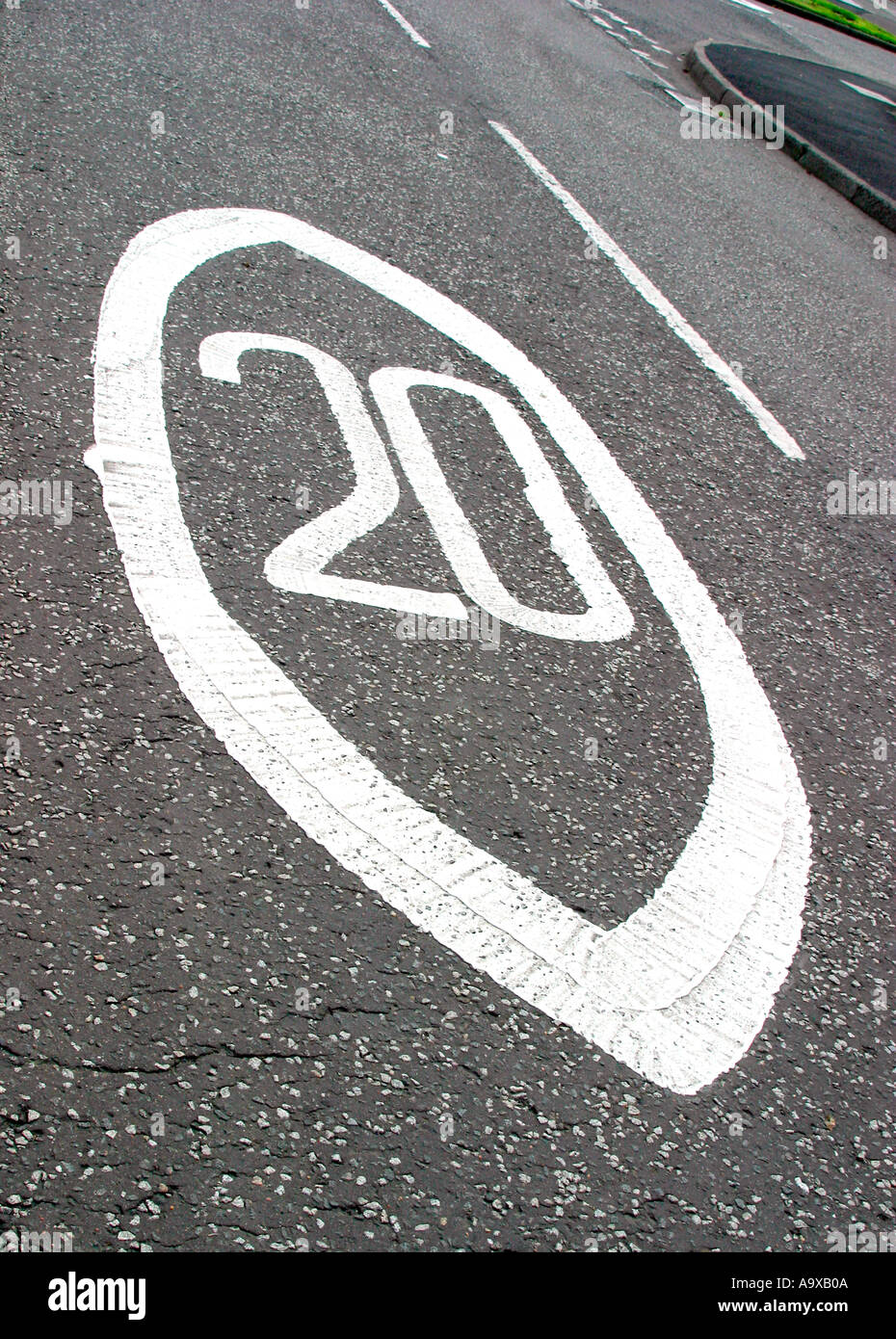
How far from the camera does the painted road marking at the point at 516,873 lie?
2365 mm

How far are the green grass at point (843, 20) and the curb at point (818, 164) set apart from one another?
9.01 m

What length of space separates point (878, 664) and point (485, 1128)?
2.38m

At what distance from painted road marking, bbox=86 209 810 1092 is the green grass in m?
18.8

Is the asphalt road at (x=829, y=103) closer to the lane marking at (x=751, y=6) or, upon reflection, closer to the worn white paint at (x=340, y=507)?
the lane marking at (x=751, y=6)

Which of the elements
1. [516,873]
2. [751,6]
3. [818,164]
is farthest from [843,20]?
[516,873]

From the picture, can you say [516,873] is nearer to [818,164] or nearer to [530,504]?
[530,504]

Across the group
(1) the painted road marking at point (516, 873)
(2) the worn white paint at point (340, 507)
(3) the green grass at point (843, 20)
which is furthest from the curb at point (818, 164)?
(3) the green grass at point (843, 20)

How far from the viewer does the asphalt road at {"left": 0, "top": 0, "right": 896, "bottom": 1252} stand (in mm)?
1955

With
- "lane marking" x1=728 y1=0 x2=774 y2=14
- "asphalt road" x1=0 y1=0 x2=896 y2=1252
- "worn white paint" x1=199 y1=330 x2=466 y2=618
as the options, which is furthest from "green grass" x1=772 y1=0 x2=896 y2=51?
"worn white paint" x1=199 y1=330 x2=466 y2=618

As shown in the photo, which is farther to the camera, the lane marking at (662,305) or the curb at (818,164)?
the curb at (818,164)

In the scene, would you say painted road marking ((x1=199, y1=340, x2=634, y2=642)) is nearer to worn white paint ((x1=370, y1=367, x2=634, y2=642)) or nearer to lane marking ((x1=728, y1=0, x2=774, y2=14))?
worn white paint ((x1=370, y1=367, x2=634, y2=642))

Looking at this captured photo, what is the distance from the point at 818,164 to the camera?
9.75 metres

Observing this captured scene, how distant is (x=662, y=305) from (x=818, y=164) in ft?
16.3
